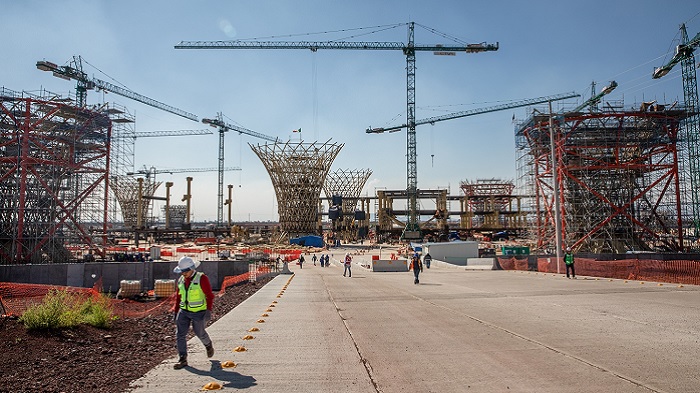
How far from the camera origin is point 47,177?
38.4 m

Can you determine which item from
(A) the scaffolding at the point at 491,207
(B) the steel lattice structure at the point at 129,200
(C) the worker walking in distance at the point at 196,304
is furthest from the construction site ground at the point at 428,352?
(B) the steel lattice structure at the point at 129,200

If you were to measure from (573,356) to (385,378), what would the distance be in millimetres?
2888

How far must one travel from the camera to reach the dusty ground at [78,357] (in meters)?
5.87

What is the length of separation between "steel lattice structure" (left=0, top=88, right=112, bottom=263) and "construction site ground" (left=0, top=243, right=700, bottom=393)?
30.7 meters

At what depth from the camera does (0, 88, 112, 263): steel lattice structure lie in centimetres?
3484

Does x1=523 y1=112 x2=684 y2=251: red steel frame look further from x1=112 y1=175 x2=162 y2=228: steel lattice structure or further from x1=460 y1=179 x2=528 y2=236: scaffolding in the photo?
x1=112 y1=175 x2=162 y2=228: steel lattice structure

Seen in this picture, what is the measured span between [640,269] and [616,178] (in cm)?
2580

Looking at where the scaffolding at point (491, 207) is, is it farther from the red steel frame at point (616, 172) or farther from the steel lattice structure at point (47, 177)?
the steel lattice structure at point (47, 177)

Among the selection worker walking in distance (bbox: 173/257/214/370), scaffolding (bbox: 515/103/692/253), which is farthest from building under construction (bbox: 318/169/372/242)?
worker walking in distance (bbox: 173/257/214/370)

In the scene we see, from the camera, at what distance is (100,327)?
9.76 metres

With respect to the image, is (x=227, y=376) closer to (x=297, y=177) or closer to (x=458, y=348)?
(x=458, y=348)

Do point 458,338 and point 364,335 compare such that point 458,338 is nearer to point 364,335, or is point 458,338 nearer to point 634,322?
point 364,335

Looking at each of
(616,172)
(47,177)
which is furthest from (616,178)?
(47,177)

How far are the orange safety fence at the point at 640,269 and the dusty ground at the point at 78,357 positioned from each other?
18.1 metres
